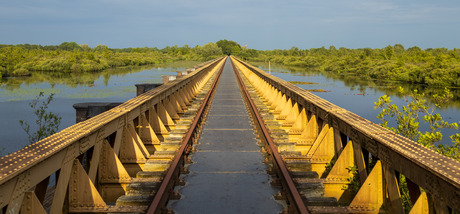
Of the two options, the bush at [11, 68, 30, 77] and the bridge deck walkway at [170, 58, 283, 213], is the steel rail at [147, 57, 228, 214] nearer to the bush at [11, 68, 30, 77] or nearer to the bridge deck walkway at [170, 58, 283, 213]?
the bridge deck walkway at [170, 58, 283, 213]

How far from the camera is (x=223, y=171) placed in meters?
6.42

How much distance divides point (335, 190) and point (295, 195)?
1.16 metres

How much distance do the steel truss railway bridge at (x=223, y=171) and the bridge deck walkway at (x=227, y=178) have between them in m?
0.03

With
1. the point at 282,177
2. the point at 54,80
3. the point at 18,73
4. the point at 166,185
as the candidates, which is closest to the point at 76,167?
the point at 166,185

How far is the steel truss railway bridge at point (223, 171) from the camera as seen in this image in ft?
11.1

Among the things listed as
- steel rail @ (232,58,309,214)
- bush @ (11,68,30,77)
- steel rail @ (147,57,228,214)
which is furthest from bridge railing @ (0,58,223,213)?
bush @ (11,68,30,77)

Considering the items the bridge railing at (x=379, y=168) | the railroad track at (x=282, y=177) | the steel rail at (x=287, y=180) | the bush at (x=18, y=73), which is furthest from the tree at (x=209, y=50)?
the bridge railing at (x=379, y=168)

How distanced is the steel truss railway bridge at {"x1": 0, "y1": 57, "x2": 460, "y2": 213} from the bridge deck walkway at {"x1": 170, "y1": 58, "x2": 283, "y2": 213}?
3cm

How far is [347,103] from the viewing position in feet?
109

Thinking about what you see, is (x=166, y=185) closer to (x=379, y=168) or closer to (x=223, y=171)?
(x=223, y=171)

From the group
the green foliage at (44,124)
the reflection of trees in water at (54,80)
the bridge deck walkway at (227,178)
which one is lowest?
the reflection of trees in water at (54,80)

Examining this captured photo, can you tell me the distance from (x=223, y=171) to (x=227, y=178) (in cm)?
36

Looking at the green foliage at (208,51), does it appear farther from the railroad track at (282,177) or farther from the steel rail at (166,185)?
the steel rail at (166,185)

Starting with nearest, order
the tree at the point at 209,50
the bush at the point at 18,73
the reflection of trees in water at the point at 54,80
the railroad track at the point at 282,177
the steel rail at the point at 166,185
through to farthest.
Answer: the steel rail at the point at 166,185, the railroad track at the point at 282,177, the reflection of trees in water at the point at 54,80, the bush at the point at 18,73, the tree at the point at 209,50
